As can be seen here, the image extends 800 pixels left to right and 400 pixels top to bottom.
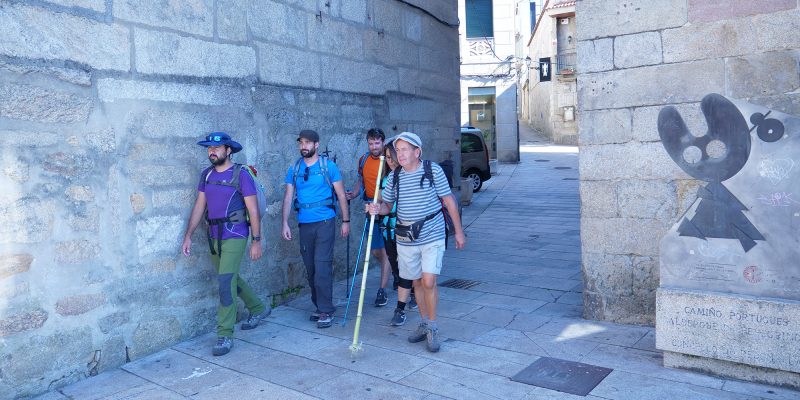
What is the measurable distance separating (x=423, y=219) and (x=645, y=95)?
1.93 meters

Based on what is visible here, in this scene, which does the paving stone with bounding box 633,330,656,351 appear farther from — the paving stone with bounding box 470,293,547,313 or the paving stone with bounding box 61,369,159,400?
the paving stone with bounding box 61,369,159,400

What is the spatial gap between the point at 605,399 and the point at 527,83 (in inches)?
1582

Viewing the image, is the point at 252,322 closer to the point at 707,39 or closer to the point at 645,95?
the point at 645,95

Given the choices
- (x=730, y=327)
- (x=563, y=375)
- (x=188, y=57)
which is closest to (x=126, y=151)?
(x=188, y=57)

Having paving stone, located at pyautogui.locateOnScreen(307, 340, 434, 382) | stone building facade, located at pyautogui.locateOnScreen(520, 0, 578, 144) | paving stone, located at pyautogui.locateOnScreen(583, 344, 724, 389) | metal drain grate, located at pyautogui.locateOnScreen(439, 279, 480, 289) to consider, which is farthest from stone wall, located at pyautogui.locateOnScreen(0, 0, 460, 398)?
stone building facade, located at pyautogui.locateOnScreen(520, 0, 578, 144)

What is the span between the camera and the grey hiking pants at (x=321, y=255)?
5496 millimetres

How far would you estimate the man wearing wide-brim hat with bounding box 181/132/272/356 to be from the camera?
489 centimetres

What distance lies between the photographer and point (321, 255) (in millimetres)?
5539

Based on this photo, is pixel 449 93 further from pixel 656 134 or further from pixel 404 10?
pixel 656 134

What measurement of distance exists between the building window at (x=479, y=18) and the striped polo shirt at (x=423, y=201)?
16.4 meters

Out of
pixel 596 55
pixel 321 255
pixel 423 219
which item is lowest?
pixel 321 255

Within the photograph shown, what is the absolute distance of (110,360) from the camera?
15.0 ft

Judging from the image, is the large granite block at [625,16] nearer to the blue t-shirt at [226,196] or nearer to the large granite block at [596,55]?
the large granite block at [596,55]

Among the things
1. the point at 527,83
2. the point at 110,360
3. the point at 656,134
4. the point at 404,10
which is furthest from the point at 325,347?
the point at 527,83
